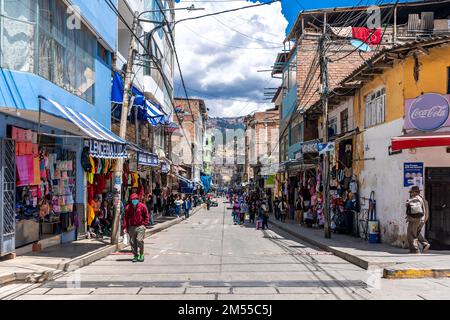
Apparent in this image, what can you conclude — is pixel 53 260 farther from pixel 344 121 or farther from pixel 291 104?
pixel 291 104

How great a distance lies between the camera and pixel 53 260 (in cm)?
1244

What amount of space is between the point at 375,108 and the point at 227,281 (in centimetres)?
1081

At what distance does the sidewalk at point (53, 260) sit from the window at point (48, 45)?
14.8 ft

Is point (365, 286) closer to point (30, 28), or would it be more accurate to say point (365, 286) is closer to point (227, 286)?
point (227, 286)

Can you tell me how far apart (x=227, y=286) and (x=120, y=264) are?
441cm

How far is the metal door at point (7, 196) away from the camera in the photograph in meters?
12.2

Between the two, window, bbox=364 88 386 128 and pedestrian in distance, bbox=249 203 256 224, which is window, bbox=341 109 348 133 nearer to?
window, bbox=364 88 386 128

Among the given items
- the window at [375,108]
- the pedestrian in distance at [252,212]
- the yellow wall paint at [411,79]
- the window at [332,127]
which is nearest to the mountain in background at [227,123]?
the pedestrian in distance at [252,212]

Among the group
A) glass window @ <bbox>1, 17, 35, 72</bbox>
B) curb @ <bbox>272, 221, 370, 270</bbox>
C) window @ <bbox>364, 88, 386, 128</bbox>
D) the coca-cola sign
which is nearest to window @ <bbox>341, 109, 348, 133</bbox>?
window @ <bbox>364, 88, 386, 128</bbox>

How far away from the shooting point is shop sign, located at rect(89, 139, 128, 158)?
44.2ft

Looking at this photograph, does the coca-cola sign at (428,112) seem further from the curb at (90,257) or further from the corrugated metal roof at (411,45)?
the curb at (90,257)

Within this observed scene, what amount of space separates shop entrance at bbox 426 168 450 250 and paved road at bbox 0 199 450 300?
3185 millimetres

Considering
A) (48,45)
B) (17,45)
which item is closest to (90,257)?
(17,45)

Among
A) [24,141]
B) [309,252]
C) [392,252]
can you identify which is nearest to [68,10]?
[24,141]
